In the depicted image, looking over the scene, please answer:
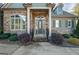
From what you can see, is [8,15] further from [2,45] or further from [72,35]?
[72,35]

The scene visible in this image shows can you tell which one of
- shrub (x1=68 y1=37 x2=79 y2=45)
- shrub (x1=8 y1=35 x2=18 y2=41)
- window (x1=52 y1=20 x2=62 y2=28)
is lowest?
shrub (x1=68 y1=37 x2=79 y2=45)

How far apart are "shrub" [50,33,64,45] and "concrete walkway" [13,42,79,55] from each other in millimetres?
95

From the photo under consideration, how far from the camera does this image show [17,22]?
5723 millimetres

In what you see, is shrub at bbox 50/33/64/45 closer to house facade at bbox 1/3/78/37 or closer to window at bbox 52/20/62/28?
house facade at bbox 1/3/78/37

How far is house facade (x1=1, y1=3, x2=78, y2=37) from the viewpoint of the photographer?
18.5ft

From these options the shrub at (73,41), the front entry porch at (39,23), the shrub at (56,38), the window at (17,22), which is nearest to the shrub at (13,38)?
the window at (17,22)

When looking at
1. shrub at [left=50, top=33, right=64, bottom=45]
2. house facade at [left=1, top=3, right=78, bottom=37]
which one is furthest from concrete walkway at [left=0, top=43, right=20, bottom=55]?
shrub at [left=50, top=33, right=64, bottom=45]

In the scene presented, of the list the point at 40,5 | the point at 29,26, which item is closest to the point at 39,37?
the point at 29,26

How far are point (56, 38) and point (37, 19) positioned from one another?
54 centimetres

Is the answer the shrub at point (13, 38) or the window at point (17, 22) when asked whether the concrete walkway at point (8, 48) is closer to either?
the shrub at point (13, 38)

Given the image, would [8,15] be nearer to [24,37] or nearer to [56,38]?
[24,37]

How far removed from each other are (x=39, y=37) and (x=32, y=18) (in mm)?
410
